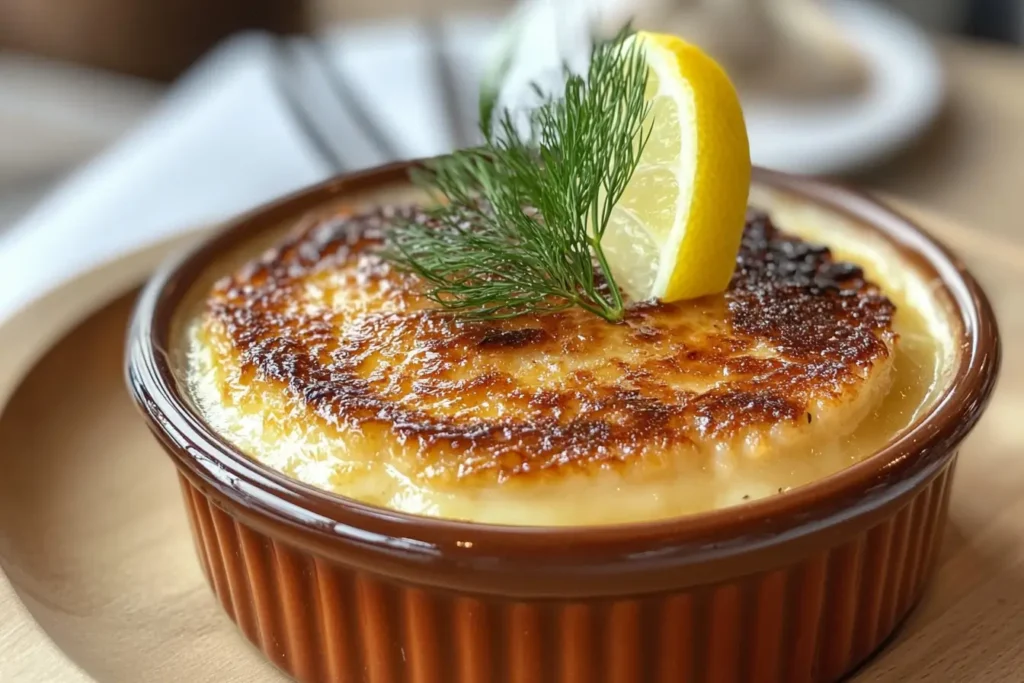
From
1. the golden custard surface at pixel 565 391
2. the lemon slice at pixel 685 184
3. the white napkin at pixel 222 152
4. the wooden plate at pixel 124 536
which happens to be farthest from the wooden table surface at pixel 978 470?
the white napkin at pixel 222 152

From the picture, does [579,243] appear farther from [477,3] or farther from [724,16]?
[477,3]

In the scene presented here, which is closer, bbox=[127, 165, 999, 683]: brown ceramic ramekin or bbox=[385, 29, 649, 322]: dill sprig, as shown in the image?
bbox=[127, 165, 999, 683]: brown ceramic ramekin

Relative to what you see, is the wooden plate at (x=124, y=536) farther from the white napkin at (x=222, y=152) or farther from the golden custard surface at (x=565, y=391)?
the white napkin at (x=222, y=152)

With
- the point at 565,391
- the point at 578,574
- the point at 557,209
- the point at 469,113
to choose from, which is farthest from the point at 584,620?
the point at 469,113

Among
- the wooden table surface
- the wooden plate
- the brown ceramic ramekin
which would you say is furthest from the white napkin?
the brown ceramic ramekin

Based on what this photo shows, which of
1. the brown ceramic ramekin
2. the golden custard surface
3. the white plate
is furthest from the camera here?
the white plate

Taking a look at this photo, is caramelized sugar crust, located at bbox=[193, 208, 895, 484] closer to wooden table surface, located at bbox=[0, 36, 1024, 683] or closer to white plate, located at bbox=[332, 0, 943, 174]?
wooden table surface, located at bbox=[0, 36, 1024, 683]
